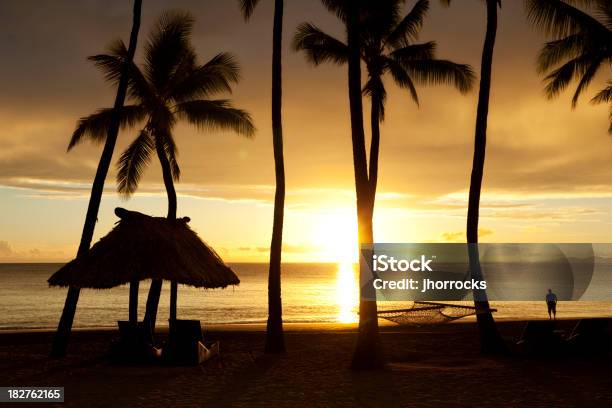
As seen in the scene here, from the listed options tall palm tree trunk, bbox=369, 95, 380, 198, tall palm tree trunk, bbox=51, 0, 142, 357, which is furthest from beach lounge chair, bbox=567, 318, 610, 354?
tall palm tree trunk, bbox=51, 0, 142, 357

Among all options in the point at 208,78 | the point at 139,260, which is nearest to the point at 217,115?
the point at 208,78

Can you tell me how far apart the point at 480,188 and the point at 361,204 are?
3.71 meters

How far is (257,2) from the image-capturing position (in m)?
18.1

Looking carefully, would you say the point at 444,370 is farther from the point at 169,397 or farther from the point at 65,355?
the point at 65,355

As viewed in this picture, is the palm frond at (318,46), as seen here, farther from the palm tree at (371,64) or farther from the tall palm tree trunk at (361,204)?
the tall palm tree trunk at (361,204)

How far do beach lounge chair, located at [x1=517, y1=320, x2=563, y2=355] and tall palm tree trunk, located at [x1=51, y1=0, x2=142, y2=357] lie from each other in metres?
10.4

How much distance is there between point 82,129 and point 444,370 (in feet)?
40.8

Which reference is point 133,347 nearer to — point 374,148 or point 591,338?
point 374,148

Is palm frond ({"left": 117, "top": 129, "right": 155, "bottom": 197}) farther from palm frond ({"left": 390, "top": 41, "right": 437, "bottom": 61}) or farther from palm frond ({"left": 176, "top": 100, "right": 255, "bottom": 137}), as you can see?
palm frond ({"left": 390, "top": 41, "right": 437, "bottom": 61})

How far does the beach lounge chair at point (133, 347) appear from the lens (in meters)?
14.9

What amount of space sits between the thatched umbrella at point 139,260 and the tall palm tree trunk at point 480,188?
604 centimetres

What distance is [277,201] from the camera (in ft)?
58.1

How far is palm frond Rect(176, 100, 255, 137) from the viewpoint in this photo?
21484 millimetres

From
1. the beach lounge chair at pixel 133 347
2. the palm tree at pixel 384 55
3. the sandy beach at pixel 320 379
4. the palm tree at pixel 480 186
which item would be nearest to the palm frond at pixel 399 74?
the palm tree at pixel 384 55
